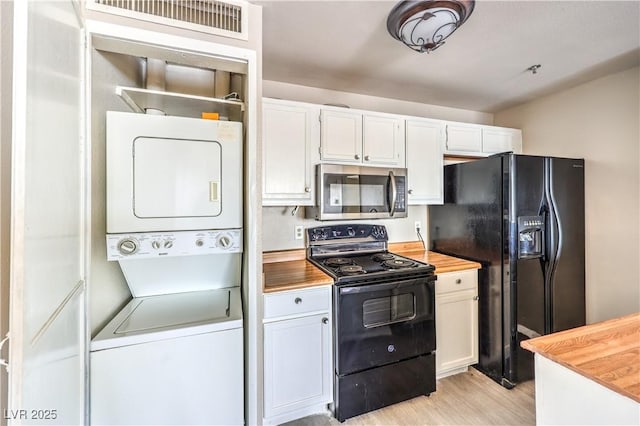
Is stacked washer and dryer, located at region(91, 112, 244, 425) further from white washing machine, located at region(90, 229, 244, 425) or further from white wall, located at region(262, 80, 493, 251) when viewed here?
white wall, located at region(262, 80, 493, 251)

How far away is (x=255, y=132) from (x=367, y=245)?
1.50 metres

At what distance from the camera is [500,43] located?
175 centimetres

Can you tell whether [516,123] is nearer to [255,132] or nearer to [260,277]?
[255,132]

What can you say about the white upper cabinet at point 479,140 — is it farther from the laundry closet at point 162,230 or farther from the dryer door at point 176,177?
the dryer door at point 176,177

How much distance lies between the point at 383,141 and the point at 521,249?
4.49ft

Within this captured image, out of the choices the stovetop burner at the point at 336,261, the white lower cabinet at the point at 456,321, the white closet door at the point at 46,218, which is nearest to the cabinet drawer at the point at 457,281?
the white lower cabinet at the point at 456,321

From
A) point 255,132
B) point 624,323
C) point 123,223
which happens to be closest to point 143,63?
point 255,132

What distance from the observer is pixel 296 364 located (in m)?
1.60

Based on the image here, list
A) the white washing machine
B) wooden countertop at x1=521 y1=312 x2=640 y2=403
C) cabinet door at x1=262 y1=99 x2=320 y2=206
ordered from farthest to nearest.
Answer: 1. cabinet door at x1=262 y1=99 x2=320 y2=206
2. the white washing machine
3. wooden countertop at x1=521 y1=312 x2=640 y2=403

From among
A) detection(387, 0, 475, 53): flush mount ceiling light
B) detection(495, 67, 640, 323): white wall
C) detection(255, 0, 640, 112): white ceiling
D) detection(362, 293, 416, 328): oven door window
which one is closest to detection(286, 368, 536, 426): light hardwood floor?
detection(362, 293, 416, 328): oven door window

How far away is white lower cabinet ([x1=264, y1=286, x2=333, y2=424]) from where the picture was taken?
155 cm

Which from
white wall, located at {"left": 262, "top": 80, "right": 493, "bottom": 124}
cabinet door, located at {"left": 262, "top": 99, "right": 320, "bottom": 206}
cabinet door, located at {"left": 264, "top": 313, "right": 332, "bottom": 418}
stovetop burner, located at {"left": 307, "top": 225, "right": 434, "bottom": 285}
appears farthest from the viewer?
white wall, located at {"left": 262, "top": 80, "right": 493, "bottom": 124}

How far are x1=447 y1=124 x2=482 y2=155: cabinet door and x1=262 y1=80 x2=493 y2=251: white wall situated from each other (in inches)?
17.0

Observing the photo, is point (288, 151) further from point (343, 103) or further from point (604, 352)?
point (604, 352)
